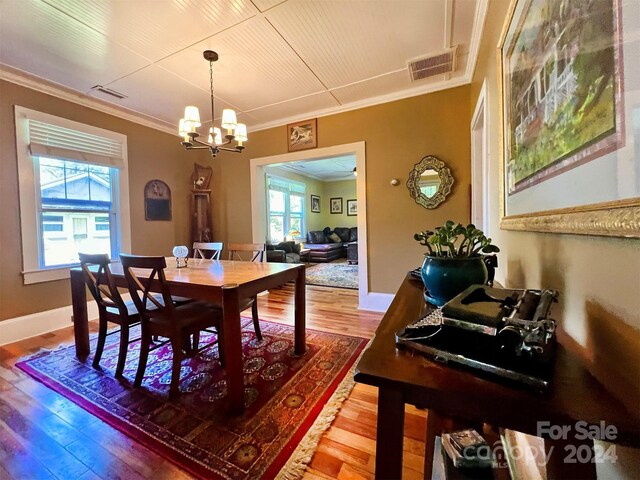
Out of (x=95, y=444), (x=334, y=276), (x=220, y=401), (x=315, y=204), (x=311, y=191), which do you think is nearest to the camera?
(x=95, y=444)

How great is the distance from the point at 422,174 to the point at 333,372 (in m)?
2.39

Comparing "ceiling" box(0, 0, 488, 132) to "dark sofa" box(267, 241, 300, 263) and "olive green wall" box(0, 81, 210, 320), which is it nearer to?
"olive green wall" box(0, 81, 210, 320)

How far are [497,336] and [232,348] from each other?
4.62 feet

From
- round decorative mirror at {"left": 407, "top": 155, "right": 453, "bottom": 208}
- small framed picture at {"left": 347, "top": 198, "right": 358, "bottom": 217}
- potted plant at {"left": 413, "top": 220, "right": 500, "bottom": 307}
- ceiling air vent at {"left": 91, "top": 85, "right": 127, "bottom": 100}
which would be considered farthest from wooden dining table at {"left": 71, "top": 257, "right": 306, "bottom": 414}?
small framed picture at {"left": 347, "top": 198, "right": 358, "bottom": 217}

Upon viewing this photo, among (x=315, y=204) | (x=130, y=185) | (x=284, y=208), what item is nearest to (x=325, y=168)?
(x=284, y=208)

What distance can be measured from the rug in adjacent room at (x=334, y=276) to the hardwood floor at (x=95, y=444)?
120 inches

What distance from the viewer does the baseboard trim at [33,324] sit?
2.52 metres

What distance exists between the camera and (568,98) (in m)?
0.65

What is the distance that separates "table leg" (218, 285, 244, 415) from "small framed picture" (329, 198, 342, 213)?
27.0 ft

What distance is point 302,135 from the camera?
3.75m

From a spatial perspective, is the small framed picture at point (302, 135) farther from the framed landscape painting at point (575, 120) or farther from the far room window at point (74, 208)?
the framed landscape painting at point (575, 120)

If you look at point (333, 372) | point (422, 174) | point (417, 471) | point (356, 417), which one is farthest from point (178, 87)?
point (417, 471)

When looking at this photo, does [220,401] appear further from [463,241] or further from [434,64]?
[434,64]

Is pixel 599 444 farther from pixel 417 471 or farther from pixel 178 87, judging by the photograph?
pixel 178 87
